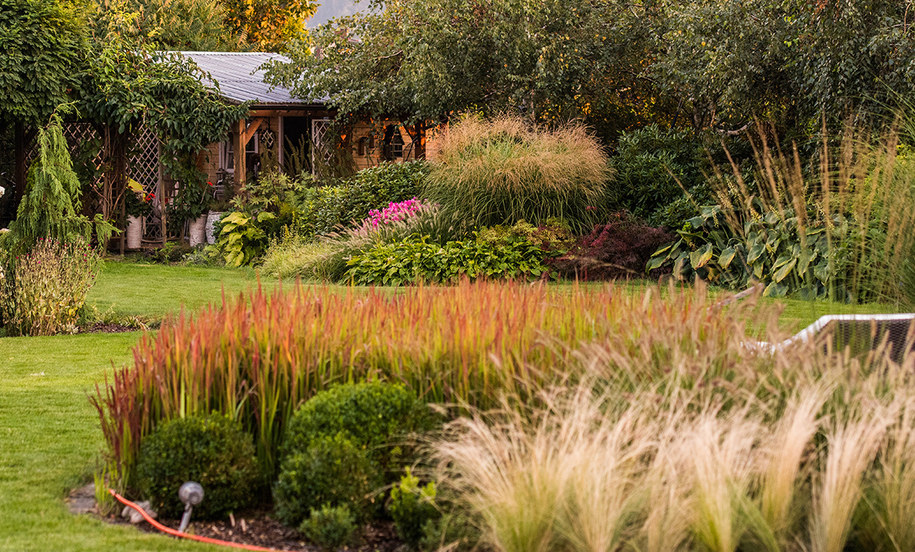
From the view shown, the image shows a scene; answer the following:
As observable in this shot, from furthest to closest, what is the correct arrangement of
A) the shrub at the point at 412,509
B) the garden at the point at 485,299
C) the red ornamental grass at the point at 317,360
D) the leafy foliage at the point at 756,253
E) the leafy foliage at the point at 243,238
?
the leafy foliage at the point at 243,238, the leafy foliage at the point at 756,253, the red ornamental grass at the point at 317,360, the shrub at the point at 412,509, the garden at the point at 485,299

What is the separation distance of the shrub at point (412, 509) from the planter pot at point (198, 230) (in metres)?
14.2

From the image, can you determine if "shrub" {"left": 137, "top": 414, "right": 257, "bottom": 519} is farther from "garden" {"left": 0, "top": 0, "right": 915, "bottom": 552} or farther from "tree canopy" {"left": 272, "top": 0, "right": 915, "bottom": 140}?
"tree canopy" {"left": 272, "top": 0, "right": 915, "bottom": 140}

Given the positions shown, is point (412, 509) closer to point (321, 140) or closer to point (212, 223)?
point (212, 223)

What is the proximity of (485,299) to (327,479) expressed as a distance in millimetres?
1539

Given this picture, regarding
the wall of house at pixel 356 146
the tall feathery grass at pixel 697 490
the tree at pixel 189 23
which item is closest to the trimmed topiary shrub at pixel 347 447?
the tall feathery grass at pixel 697 490

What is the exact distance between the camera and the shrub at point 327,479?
3.61 meters

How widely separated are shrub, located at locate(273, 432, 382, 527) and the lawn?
37 cm

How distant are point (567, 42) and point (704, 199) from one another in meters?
3.38

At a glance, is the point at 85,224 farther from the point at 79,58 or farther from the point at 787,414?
the point at 787,414

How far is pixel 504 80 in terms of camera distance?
591 inches

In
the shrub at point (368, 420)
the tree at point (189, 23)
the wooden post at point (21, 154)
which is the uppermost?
the tree at point (189, 23)

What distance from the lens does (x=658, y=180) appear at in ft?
44.0

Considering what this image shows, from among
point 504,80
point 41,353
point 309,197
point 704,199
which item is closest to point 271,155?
point 309,197

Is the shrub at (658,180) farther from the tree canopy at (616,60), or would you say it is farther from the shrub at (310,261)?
the shrub at (310,261)
